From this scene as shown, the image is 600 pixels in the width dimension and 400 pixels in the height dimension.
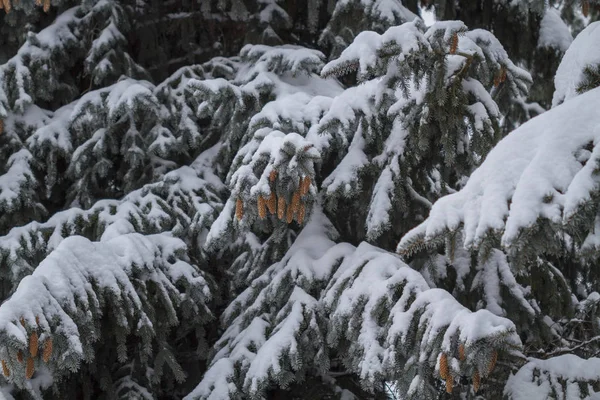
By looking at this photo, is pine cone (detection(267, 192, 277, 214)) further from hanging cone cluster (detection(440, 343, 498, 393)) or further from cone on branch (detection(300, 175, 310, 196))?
hanging cone cluster (detection(440, 343, 498, 393))

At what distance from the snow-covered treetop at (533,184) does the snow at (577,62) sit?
602mm

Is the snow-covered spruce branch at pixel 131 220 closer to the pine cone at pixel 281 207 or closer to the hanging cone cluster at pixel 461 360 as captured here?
the pine cone at pixel 281 207

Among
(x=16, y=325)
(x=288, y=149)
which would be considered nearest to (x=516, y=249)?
(x=288, y=149)

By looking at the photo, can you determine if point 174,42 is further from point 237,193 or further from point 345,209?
point 237,193

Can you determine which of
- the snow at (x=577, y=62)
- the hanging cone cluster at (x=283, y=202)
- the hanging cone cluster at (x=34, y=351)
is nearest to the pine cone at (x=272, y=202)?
the hanging cone cluster at (x=283, y=202)

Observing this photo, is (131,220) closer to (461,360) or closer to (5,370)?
(5,370)

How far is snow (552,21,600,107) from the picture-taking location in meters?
3.12

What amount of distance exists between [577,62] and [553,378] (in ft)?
4.72

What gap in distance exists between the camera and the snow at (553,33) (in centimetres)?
591

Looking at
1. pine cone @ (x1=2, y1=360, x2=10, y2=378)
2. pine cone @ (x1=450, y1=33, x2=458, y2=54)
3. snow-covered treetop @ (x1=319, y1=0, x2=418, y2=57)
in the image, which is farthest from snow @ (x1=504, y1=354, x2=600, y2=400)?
→ snow-covered treetop @ (x1=319, y1=0, x2=418, y2=57)

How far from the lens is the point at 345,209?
4777 mm

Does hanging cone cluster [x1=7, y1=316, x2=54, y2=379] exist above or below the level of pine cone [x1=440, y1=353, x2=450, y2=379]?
below

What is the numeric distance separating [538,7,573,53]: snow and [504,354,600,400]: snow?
3.04 metres

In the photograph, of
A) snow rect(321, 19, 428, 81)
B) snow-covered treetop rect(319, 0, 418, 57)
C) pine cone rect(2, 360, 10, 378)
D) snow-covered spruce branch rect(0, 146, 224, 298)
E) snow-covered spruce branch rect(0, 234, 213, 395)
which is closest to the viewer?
pine cone rect(2, 360, 10, 378)
